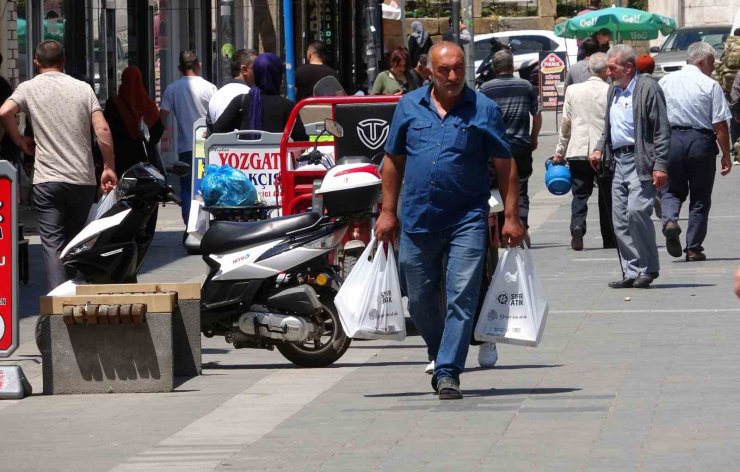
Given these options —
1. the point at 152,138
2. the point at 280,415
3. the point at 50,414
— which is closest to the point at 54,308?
the point at 50,414

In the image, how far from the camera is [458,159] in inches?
330

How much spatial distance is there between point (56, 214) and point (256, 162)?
2.85 meters

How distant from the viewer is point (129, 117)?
15.2 m

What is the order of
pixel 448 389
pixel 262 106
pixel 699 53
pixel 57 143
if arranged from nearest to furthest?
pixel 448 389 → pixel 57 143 → pixel 262 106 → pixel 699 53

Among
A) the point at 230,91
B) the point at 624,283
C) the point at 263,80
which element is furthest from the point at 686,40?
the point at 263,80

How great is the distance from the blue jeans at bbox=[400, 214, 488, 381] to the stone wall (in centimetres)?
1257

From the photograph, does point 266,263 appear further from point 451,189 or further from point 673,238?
point 673,238

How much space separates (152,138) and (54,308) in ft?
22.9

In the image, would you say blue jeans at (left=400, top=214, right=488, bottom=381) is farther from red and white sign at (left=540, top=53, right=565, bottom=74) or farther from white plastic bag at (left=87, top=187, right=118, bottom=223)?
red and white sign at (left=540, top=53, right=565, bottom=74)

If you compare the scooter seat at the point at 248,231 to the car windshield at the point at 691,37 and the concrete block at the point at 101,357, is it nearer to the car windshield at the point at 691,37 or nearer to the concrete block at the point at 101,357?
the concrete block at the point at 101,357

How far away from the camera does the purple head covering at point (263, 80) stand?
13.2 meters

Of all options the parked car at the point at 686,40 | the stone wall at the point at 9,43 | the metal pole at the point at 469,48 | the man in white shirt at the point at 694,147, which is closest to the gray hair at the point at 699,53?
the man in white shirt at the point at 694,147

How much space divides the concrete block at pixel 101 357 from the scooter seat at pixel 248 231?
0.84 metres

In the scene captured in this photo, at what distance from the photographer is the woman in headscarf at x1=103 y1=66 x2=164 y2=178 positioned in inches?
593
